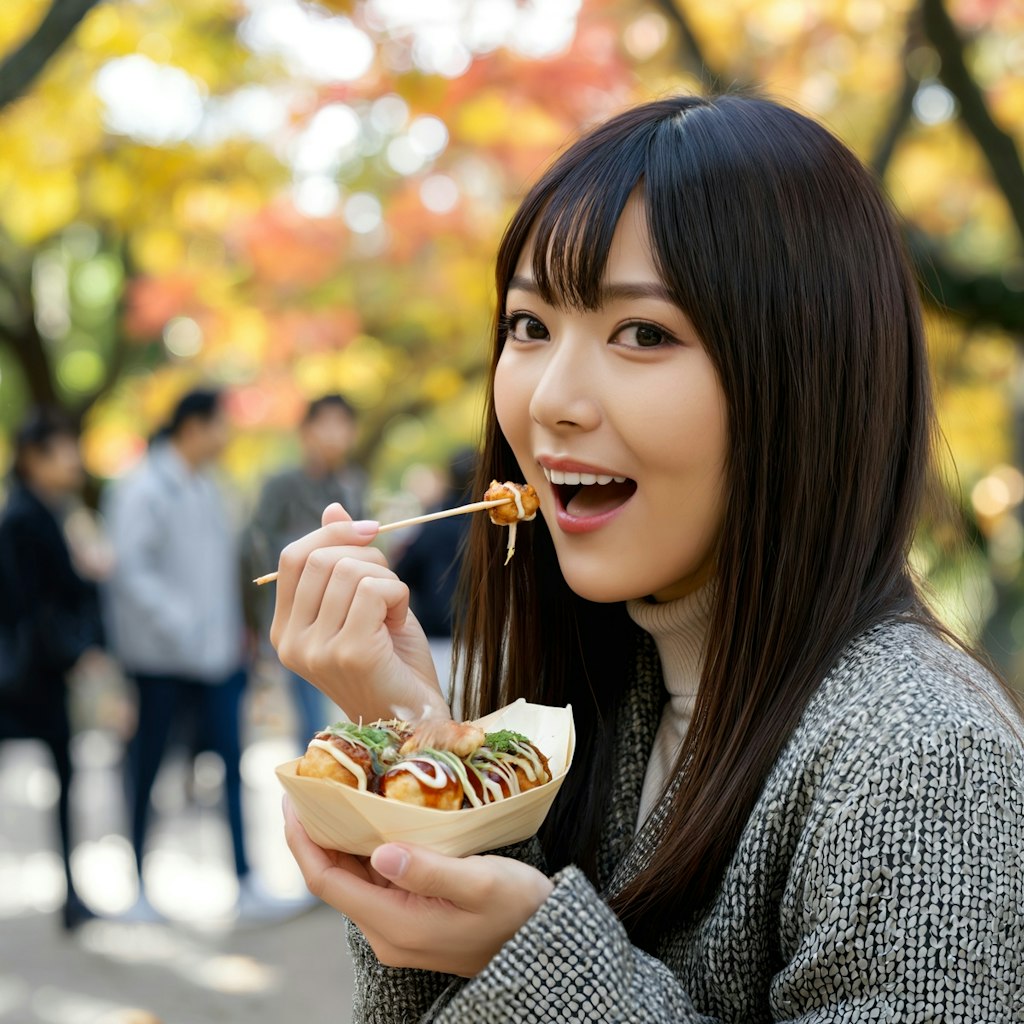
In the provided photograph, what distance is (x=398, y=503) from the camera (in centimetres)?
556

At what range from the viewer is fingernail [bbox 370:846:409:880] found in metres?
1.36

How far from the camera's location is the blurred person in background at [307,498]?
22.1ft

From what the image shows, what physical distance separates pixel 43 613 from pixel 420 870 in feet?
15.5

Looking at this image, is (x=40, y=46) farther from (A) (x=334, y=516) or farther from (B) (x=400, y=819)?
(B) (x=400, y=819)

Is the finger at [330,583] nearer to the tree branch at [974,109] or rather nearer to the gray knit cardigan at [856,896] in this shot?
the gray knit cardigan at [856,896]

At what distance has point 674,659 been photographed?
186 cm

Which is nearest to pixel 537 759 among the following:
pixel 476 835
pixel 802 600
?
pixel 476 835

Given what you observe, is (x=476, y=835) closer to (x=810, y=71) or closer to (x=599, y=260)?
(x=599, y=260)

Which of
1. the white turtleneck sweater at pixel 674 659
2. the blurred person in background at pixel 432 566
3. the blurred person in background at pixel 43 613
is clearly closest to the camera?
the white turtleneck sweater at pixel 674 659

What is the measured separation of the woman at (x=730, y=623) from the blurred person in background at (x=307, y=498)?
5.05 metres

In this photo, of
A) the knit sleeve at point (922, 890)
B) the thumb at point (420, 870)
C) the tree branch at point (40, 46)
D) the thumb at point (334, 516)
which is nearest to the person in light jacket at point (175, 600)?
the tree branch at point (40, 46)

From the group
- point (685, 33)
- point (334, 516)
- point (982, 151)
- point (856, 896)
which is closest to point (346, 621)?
point (334, 516)

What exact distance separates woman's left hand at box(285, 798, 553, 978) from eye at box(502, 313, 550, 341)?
0.72 meters

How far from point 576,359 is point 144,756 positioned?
5.06 meters
